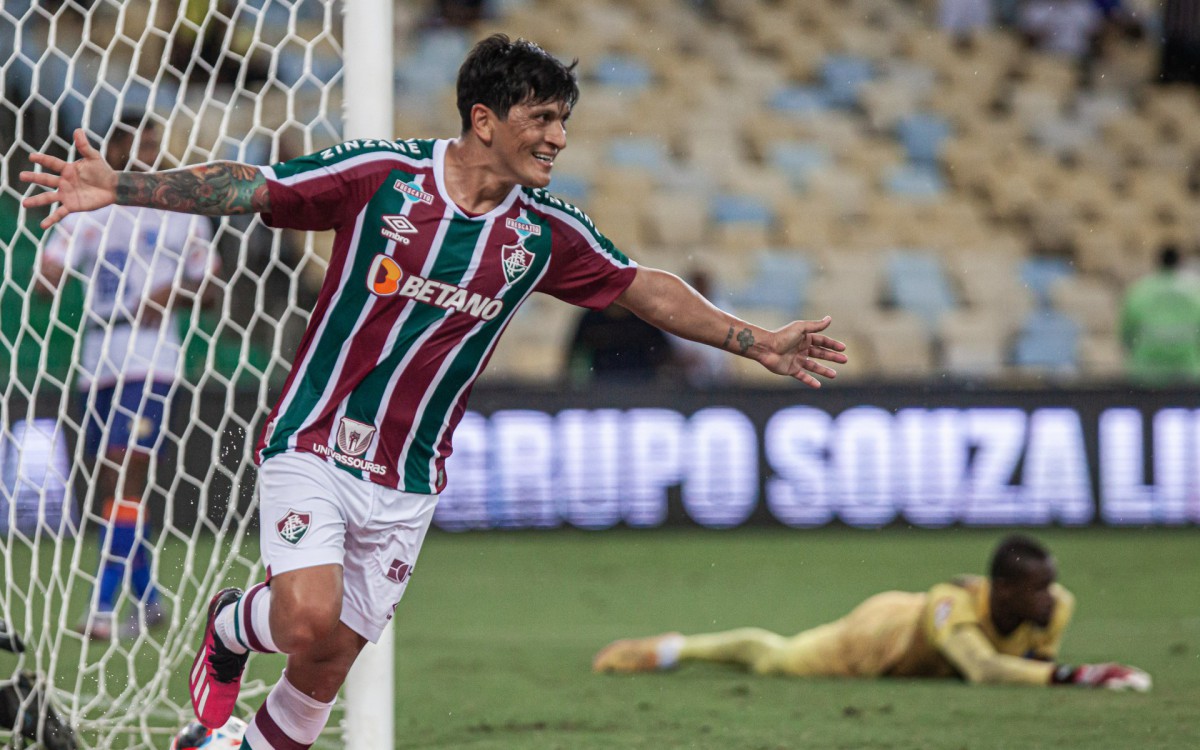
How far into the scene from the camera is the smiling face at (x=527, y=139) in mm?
3834

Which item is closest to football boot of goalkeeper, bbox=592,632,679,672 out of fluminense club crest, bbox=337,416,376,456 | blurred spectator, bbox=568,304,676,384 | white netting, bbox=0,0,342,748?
white netting, bbox=0,0,342,748

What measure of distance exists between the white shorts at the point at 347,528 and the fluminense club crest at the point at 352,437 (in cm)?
6

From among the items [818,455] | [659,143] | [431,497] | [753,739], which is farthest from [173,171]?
[659,143]

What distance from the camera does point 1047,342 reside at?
13.2 meters

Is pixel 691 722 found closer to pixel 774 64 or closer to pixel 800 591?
pixel 800 591

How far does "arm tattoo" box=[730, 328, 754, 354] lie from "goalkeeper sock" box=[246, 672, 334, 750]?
4.57 feet

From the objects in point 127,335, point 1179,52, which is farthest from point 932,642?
point 1179,52

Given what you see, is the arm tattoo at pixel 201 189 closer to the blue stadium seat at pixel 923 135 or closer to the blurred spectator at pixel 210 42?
the blurred spectator at pixel 210 42

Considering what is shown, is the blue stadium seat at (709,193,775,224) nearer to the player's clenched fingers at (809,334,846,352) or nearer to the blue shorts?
the blue shorts

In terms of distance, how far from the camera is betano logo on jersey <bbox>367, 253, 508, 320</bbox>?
3867mm

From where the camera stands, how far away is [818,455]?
994cm

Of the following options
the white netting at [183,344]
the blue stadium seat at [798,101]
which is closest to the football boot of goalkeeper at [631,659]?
the white netting at [183,344]

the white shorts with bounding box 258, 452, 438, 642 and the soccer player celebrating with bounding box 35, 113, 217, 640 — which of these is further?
the soccer player celebrating with bounding box 35, 113, 217, 640

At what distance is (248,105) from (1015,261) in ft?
23.3
